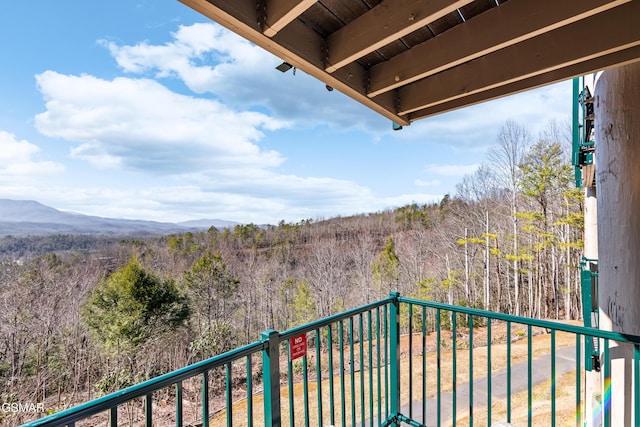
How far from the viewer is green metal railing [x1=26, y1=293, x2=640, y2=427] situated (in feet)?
4.38

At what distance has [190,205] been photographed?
146 feet

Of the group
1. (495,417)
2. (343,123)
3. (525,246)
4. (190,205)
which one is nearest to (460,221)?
(525,246)

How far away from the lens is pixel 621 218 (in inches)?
65.0

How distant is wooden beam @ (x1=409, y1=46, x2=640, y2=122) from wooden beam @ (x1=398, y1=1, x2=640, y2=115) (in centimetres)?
18

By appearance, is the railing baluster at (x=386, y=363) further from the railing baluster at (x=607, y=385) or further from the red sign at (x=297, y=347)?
the railing baluster at (x=607, y=385)

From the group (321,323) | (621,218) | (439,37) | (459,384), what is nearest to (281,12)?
(439,37)

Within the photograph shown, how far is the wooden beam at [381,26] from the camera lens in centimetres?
116

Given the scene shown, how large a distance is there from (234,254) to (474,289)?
55.4 ft

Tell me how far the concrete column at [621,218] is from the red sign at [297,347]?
1696 mm

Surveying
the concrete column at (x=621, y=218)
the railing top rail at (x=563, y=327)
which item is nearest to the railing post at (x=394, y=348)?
the railing top rail at (x=563, y=327)

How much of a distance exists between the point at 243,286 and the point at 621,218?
19932 mm

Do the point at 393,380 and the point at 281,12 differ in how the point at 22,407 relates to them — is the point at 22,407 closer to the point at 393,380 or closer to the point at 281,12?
the point at 393,380

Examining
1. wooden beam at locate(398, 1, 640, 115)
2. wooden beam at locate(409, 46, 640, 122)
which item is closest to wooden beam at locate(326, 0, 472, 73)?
wooden beam at locate(398, 1, 640, 115)

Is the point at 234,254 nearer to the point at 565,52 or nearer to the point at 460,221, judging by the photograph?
the point at 460,221
